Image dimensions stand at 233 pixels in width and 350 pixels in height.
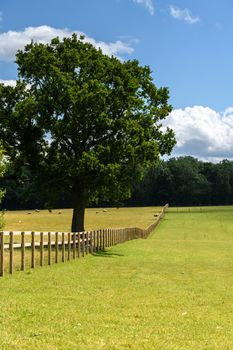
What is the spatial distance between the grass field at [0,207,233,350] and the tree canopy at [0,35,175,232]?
15.0 meters

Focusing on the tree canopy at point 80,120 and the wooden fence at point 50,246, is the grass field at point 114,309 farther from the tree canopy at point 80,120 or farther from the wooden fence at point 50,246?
the tree canopy at point 80,120

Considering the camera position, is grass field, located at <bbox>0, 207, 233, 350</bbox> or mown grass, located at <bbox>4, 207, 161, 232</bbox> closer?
grass field, located at <bbox>0, 207, 233, 350</bbox>

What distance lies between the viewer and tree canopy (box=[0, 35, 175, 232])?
3300 centimetres

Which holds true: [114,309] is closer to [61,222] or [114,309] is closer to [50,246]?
[50,246]

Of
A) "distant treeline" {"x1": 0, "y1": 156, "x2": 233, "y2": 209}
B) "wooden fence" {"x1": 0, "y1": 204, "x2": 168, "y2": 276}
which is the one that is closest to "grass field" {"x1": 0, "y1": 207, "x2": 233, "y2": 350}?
"wooden fence" {"x1": 0, "y1": 204, "x2": 168, "y2": 276}

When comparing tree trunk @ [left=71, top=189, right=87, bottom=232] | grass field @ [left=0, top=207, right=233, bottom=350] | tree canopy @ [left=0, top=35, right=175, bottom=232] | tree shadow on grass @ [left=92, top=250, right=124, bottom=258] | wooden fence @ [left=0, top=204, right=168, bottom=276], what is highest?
tree canopy @ [left=0, top=35, right=175, bottom=232]

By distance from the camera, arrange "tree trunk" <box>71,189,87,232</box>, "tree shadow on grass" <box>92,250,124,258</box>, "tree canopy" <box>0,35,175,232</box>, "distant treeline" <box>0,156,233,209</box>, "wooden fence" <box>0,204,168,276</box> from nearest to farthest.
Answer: "wooden fence" <box>0,204,168,276</box> → "tree shadow on grass" <box>92,250,124,258</box> → "tree canopy" <box>0,35,175,232</box> → "tree trunk" <box>71,189,87,232</box> → "distant treeline" <box>0,156,233,209</box>

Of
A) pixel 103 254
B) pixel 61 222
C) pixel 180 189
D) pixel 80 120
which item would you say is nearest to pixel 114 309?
pixel 103 254

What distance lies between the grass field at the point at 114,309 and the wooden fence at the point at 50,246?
75 cm

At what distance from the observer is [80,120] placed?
109 ft

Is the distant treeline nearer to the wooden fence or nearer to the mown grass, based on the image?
the mown grass

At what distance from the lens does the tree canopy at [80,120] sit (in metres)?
33.0

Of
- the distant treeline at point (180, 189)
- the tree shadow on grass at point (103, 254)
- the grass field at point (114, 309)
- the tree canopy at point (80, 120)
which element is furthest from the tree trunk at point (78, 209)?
the distant treeline at point (180, 189)

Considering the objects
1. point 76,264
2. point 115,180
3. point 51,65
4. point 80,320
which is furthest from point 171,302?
point 51,65
